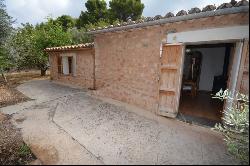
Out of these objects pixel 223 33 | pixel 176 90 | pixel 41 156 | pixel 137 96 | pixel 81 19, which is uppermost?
pixel 81 19

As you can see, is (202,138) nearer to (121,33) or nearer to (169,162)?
(169,162)

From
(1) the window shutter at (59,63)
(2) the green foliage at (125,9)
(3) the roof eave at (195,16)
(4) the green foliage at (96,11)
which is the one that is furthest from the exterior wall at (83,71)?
(4) the green foliage at (96,11)

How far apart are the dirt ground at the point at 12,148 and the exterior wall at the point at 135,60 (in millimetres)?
4048

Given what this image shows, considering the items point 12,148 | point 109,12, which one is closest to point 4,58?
point 12,148

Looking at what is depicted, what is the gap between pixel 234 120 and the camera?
3.48 m

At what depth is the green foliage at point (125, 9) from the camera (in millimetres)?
22391

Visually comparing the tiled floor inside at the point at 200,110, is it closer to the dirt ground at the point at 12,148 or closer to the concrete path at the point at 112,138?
the concrete path at the point at 112,138

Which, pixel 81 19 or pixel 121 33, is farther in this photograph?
pixel 81 19

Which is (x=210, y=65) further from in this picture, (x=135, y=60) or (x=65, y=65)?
(x=65, y=65)

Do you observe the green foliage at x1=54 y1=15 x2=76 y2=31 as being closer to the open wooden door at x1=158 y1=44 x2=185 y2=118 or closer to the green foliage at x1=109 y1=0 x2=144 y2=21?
the green foliage at x1=109 y1=0 x2=144 y2=21

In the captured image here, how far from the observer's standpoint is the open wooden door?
563 centimetres

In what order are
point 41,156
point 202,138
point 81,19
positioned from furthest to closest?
point 81,19 → point 202,138 → point 41,156

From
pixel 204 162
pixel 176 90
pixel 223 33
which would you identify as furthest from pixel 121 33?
pixel 204 162

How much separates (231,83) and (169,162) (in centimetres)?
291
